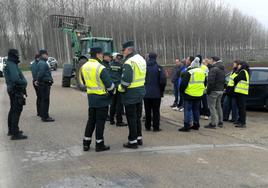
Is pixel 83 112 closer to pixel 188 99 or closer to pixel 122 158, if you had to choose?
pixel 188 99

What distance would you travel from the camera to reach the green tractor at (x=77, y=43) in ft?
53.0

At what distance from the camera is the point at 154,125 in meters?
8.00

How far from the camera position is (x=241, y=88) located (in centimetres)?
852

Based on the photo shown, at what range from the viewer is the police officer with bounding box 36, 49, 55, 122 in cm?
898

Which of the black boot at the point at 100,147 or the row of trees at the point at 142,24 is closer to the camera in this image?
the black boot at the point at 100,147

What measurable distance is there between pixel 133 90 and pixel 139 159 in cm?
139

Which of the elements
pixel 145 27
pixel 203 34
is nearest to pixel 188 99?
pixel 145 27

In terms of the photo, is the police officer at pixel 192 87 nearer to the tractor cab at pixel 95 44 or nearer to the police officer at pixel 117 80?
the police officer at pixel 117 80

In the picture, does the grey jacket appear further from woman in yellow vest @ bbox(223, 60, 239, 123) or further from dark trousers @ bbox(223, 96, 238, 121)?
dark trousers @ bbox(223, 96, 238, 121)

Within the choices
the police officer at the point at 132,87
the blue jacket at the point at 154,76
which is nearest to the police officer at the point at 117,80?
the blue jacket at the point at 154,76

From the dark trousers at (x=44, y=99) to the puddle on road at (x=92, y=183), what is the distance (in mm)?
4470

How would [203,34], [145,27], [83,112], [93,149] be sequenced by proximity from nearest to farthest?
[93,149], [83,112], [145,27], [203,34]

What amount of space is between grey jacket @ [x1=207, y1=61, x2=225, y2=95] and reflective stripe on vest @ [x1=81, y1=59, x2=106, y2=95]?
3.20 meters

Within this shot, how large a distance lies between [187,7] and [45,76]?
46.2 metres
